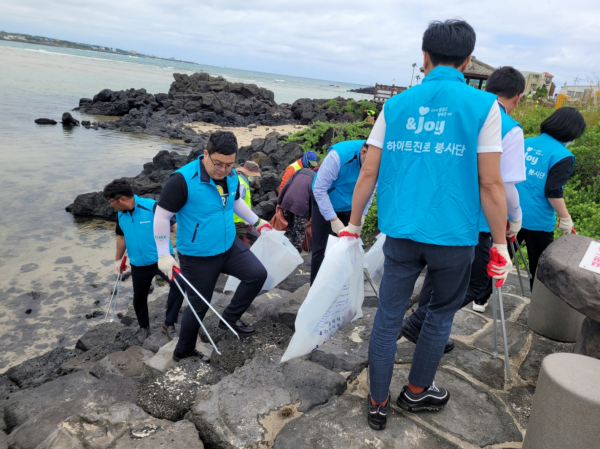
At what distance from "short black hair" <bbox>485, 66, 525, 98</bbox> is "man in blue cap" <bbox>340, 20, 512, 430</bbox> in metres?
1.02

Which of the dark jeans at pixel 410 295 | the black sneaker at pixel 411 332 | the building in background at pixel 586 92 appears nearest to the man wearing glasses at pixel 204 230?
the black sneaker at pixel 411 332

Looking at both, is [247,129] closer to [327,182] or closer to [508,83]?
[327,182]

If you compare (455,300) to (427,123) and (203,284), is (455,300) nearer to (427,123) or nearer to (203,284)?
(427,123)

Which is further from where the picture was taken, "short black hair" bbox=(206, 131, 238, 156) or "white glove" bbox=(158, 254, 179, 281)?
"white glove" bbox=(158, 254, 179, 281)

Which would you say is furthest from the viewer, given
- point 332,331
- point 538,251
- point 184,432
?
point 538,251

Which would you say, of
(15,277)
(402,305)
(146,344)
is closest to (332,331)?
(402,305)

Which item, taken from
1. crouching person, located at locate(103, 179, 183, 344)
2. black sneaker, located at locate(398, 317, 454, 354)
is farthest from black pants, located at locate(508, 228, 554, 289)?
crouching person, located at locate(103, 179, 183, 344)

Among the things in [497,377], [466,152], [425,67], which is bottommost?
[497,377]

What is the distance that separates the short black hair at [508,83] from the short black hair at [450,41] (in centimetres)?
103

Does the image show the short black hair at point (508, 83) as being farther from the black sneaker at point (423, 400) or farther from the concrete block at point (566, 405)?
the black sneaker at point (423, 400)

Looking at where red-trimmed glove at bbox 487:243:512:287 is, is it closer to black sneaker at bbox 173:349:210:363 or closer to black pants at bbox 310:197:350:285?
black pants at bbox 310:197:350:285

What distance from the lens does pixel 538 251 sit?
3.25m

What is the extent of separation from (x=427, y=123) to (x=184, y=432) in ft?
6.28

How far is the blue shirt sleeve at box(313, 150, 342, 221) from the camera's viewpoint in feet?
10.5
